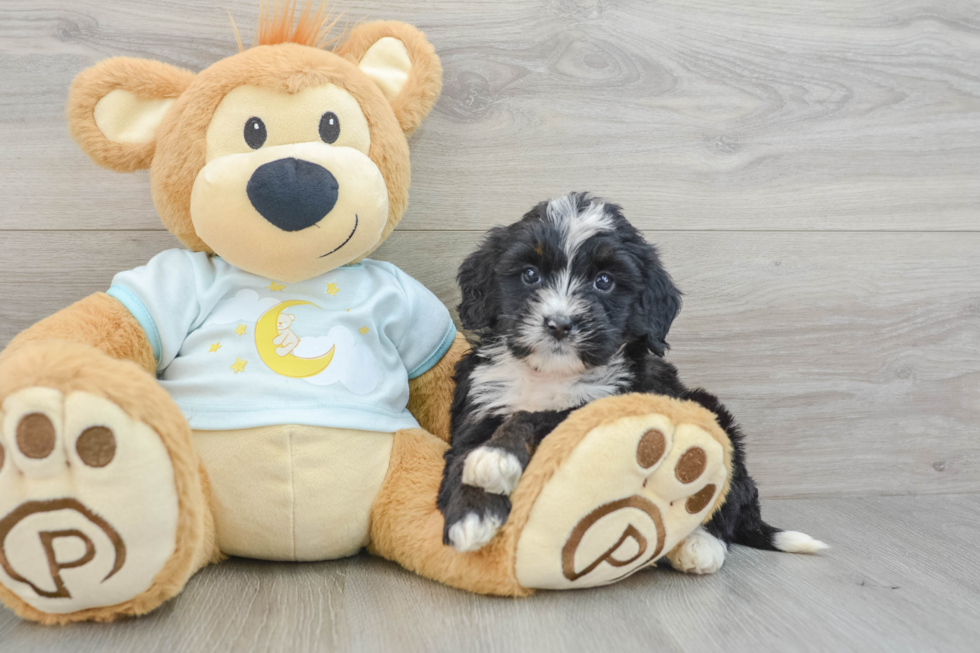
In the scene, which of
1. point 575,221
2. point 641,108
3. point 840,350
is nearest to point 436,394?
point 575,221

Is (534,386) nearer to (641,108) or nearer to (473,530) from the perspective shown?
(473,530)

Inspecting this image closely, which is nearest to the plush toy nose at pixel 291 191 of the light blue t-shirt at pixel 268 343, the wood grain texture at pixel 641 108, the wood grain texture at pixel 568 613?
the light blue t-shirt at pixel 268 343

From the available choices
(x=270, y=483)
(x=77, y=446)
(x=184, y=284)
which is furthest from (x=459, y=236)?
(x=77, y=446)

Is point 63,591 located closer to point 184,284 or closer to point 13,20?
point 184,284

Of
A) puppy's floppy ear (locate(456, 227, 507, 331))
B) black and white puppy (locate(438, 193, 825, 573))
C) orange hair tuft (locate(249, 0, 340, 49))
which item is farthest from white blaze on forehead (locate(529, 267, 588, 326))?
orange hair tuft (locate(249, 0, 340, 49))

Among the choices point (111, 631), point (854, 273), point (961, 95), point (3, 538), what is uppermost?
point (961, 95)

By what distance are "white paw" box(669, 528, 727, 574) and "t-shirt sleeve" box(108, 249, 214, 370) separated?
1.03m

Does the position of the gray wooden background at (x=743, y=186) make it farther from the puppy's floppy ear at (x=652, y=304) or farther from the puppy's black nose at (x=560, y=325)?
the puppy's black nose at (x=560, y=325)

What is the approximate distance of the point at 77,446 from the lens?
980 millimetres

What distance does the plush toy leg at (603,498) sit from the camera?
1.15m

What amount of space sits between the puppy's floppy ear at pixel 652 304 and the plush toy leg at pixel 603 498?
0.65 ft

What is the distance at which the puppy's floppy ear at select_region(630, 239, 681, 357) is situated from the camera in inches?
54.5

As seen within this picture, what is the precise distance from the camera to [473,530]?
116cm

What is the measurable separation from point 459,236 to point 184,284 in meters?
0.67
